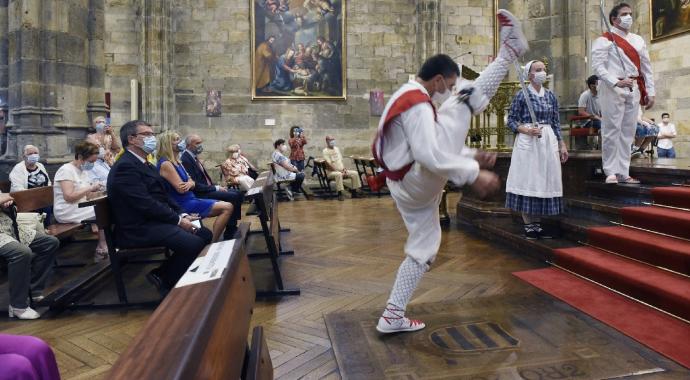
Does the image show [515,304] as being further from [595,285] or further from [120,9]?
[120,9]

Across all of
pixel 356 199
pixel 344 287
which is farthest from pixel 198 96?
pixel 344 287

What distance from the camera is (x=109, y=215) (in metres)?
3.69

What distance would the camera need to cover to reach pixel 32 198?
14.4ft

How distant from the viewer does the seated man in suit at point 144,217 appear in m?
3.69

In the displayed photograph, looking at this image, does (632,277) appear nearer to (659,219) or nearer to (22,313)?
(659,219)

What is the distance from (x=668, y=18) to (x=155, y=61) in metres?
11.5

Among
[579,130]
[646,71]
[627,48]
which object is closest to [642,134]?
[579,130]

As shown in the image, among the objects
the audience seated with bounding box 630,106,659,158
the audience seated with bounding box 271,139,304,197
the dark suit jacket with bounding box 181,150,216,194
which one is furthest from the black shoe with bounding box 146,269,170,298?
the audience seated with bounding box 271,139,304,197

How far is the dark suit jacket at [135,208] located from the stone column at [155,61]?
30.5 feet

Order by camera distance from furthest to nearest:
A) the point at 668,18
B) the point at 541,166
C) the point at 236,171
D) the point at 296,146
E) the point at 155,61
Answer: the point at 155,61, the point at 296,146, the point at 668,18, the point at 236,171, the point at 541,166

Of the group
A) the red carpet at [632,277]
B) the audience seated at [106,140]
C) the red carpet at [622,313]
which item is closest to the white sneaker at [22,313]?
the red carpet at [622,313]

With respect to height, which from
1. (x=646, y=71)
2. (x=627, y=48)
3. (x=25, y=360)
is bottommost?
(x=25, y=360)

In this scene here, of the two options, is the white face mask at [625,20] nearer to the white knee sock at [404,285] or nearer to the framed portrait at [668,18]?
the white knee sock at [404,285]

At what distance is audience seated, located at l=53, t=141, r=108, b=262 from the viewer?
4.89 meters
